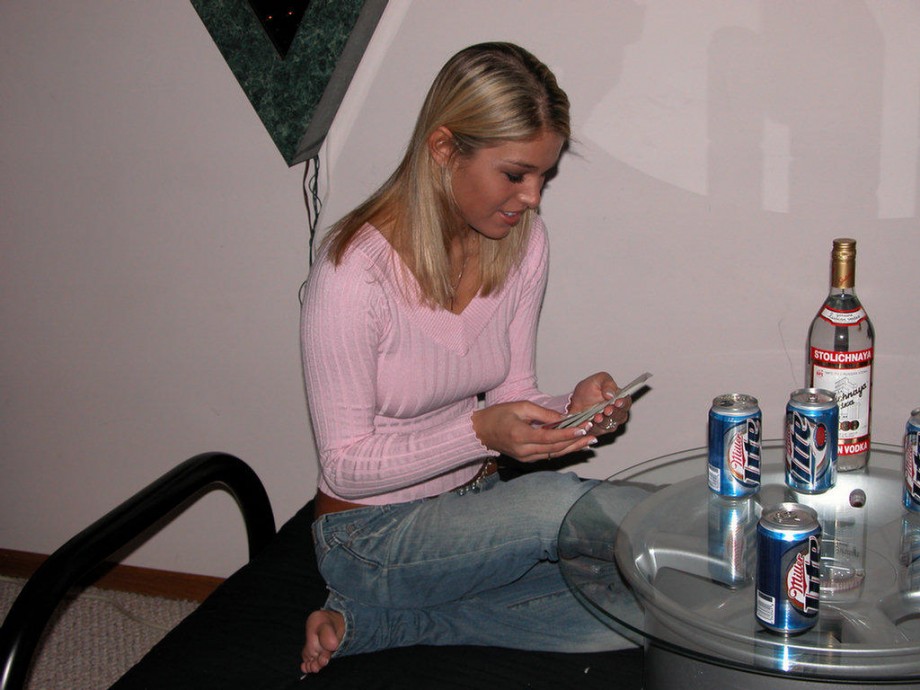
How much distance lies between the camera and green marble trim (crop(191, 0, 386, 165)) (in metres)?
1.71

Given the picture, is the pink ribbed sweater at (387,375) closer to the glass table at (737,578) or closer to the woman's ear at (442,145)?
the woman's ear at (442,145)

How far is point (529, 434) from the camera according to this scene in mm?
1302

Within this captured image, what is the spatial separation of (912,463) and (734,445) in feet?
0.72

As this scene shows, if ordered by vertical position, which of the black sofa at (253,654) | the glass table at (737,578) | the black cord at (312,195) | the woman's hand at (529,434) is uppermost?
the black cord at (312,195)

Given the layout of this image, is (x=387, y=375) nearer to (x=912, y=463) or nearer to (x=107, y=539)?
(x=107, y=539)

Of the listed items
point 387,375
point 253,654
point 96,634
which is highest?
point 387,375

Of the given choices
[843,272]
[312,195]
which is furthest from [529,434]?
[312,195]

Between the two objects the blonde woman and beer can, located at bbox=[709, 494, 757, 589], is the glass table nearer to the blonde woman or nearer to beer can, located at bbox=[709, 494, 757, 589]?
beer can, located at bbox=[709, 494, 757, 589]

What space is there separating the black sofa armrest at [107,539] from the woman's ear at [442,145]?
0.68 m

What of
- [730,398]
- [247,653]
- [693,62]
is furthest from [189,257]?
[730,398]

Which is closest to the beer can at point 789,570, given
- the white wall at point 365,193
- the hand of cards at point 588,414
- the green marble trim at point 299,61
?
the hand of cards at point 588,414

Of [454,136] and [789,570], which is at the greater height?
[454,136]

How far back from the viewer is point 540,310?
1831 millimetres

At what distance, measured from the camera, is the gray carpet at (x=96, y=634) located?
2043mm
